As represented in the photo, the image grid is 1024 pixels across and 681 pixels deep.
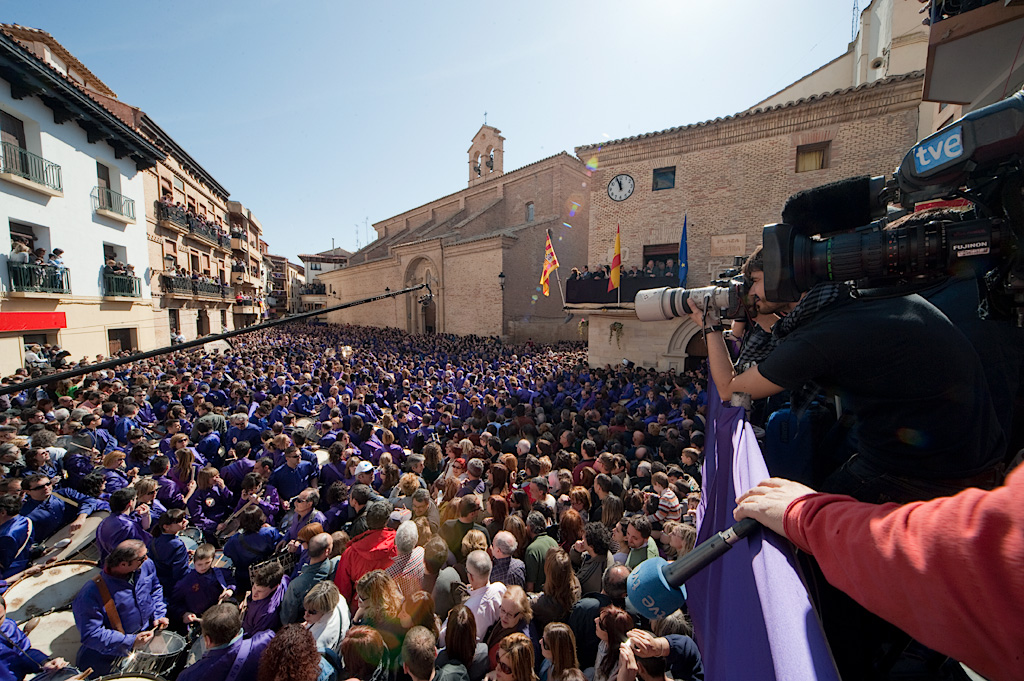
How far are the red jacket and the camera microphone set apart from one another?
12.1 ft

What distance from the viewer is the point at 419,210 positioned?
38344 millimetres

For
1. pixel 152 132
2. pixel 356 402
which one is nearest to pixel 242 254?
pixel 152 132

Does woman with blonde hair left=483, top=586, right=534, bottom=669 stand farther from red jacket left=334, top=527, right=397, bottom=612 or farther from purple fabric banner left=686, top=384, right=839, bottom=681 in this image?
purple fabric banner left=686, top=384, right=839, bottom=681

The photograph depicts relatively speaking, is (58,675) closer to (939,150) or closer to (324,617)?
(324,617)

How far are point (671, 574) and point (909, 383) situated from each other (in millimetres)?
1021

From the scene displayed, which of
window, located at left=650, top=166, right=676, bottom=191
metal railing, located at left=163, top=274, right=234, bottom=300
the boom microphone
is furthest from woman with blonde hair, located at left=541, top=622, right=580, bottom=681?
metal railing, located at left=163, top=274, right=234, bottom=300

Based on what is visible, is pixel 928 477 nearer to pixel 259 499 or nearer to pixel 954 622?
pixel 954 622

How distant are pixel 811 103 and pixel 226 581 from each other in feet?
54.6

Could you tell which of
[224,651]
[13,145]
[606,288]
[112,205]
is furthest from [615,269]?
[112,205]

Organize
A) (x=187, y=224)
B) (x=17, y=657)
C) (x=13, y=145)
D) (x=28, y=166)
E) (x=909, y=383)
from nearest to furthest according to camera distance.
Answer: (x=909, y=383), (x=17, y=657), (x=13, y=145), (x=28, y=166), (x=187, y=224)

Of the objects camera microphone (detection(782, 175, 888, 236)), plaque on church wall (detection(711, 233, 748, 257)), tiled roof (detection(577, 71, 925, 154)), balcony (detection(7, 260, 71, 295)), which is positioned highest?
tiled roof (detection(577, 71, 925, 154))

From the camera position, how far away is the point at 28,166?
11.2m

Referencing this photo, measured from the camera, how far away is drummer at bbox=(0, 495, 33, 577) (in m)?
3.61

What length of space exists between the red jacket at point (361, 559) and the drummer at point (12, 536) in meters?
2.88
